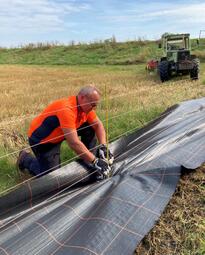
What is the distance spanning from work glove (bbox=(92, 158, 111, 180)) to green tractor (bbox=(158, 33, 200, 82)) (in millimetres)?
10537

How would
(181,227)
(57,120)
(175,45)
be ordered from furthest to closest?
(175,45) < (57,120) < (181,227)

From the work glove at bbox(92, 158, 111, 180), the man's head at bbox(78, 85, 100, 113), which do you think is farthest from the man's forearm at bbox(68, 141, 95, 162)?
the man's head at bbox(78, 85, 100, 113)

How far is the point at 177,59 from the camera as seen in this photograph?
14.4 metres

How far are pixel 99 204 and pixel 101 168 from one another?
0.81m

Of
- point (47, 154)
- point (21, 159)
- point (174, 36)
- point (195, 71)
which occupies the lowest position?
point (195, 71)

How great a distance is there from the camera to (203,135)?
446 cm

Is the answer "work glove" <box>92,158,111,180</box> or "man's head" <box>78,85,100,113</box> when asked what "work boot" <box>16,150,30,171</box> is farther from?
"work glove" <box>92,158,111,180</box>

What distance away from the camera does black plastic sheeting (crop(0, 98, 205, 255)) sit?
2.62m

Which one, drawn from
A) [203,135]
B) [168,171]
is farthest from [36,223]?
[203,135]

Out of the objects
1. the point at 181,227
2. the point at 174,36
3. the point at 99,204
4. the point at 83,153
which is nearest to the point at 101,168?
the point at 83,153

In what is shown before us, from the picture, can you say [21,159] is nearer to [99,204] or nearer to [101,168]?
[101,168]

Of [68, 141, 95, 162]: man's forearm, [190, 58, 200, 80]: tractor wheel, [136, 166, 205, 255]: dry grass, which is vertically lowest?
[190, 58, 200, 80]: tractor wheel

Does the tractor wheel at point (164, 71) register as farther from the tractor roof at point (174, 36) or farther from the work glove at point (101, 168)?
the work glove at point (101, 168)

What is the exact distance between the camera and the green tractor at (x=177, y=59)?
1398cm
